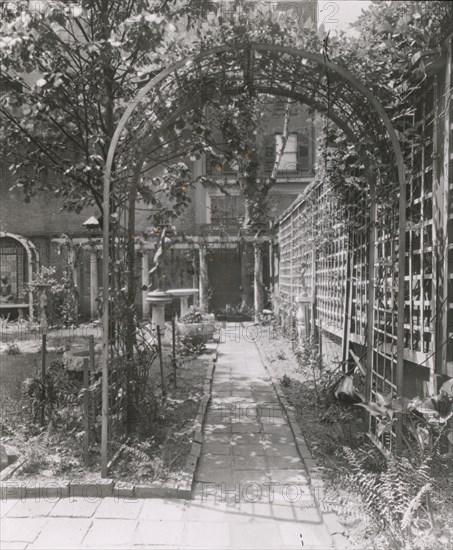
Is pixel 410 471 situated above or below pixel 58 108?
below

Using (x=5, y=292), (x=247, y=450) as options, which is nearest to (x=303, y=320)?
(x=247, y=450)

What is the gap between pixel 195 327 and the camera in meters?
9.97

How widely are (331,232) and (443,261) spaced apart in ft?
11.3

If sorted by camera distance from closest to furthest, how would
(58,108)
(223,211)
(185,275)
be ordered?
(58,108)
(185,275)
(223,211)

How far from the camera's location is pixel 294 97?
424 centimetres

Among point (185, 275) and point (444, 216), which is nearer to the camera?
point (444, 216)

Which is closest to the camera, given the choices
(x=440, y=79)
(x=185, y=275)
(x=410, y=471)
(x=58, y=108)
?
(x=410, y=471)

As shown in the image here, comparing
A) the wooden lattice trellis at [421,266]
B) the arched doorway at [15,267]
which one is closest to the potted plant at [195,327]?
the wooden lattice trellis at [421,266]

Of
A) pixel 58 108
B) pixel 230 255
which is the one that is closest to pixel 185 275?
pixel 230 255

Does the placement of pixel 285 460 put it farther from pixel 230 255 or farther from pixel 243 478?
pixel 230 255

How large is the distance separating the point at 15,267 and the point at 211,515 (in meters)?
15.4

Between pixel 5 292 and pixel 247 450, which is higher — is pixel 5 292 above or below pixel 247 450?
above

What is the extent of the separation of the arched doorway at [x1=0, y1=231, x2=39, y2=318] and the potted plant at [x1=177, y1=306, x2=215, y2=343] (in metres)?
7.34

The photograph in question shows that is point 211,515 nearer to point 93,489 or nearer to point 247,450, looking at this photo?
point 93,489
